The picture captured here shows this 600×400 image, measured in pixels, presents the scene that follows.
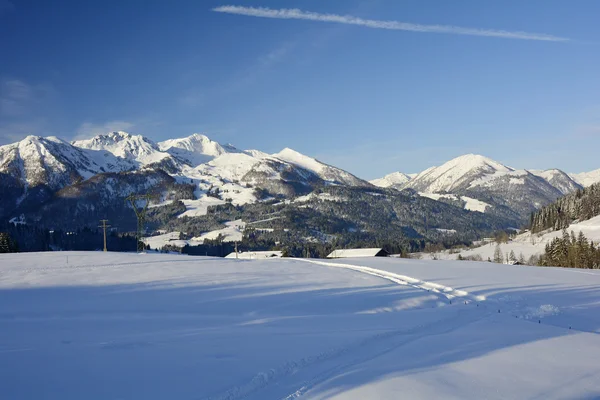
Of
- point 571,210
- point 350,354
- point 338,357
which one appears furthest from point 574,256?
point 571,210

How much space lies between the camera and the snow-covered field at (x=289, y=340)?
11180mm

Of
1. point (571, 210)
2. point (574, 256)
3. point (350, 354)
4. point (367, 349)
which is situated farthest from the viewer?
point (571, 210)

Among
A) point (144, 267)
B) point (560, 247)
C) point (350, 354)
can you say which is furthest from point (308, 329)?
point (560, 247)

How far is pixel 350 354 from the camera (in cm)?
1409

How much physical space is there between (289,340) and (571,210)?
20426 cm

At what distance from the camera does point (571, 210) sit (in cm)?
18338

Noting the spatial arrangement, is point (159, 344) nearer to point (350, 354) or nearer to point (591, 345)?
point (350, 354)

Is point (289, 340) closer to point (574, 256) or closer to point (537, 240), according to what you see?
point (574, 256)

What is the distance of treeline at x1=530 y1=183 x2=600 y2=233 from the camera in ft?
579

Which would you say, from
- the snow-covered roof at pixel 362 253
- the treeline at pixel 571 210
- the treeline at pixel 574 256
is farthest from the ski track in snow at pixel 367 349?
the treeline at pixel 571 210

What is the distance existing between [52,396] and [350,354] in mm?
8496

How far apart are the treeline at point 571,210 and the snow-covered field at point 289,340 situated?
17404 centimetres

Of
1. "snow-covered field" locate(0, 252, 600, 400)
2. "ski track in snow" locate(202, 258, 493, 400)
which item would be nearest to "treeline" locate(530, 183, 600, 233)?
"snow-covered field" locate(0, 252, 600, 400)

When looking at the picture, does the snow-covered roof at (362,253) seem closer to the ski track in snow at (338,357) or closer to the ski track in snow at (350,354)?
the ski track in snow at (350,354)
